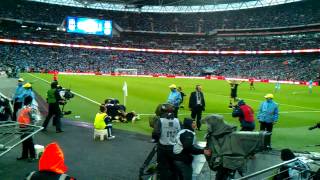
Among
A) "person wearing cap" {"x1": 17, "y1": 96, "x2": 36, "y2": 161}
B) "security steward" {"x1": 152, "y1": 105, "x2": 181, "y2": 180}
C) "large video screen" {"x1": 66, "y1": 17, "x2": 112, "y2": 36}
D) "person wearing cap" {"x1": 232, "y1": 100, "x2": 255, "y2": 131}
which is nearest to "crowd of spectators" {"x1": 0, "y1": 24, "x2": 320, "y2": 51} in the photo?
"large video screen" {"x1": 66, "y1": 17, "x2": 112, "y2": 36}

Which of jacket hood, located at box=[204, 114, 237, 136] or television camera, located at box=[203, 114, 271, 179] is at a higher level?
jacket hood, located at box=[204, 114, 237, 136]

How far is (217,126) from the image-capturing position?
6961 mm

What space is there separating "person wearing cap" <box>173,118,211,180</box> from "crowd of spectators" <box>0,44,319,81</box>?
64.9 m

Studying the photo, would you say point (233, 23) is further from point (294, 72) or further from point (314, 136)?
point (314, 136)

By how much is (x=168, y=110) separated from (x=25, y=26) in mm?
91706

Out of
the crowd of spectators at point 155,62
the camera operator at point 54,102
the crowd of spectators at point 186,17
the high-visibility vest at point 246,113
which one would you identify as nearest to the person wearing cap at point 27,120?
the camera operator at point 54,102

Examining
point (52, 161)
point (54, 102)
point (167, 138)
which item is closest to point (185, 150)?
point (167, 138)

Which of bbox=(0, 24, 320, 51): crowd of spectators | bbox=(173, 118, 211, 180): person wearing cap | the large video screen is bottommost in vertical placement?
bbox=(173, 118, 211, 180): person wearing cap

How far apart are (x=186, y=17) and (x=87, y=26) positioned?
32.2 m

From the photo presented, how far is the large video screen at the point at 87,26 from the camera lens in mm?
79312

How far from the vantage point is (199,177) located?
8.58 m

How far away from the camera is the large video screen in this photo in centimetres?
7931

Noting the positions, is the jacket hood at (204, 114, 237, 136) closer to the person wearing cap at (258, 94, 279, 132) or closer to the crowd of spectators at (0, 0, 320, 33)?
the person wearing cap at (258, 94, 279, 132)

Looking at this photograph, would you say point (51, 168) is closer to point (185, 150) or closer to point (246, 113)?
point (185, 150)
